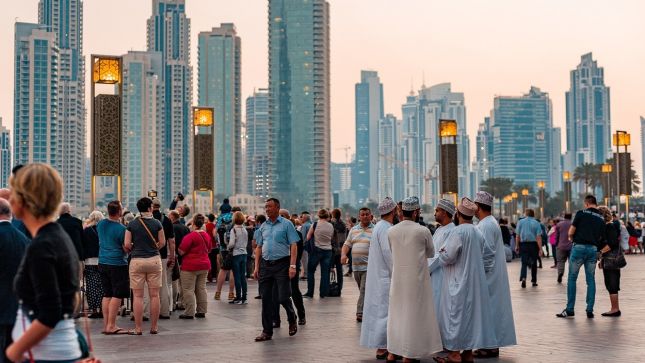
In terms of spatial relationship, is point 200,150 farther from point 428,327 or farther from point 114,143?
point 428,327

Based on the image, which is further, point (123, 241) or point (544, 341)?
point (123, 241)

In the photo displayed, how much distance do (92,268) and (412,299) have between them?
296 inches

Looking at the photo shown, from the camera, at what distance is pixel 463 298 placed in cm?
1020

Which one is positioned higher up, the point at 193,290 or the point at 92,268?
the point at 92,268

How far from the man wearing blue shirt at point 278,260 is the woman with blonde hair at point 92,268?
378cm

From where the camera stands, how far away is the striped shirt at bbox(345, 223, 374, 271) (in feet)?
49.0

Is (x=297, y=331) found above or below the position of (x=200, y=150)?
below

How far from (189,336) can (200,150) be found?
18.2m

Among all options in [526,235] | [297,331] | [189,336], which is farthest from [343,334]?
[526,235]

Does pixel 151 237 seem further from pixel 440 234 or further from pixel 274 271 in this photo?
pixel 440 234

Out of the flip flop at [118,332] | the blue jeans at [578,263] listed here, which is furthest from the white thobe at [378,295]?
the blue jeans at [578,263]

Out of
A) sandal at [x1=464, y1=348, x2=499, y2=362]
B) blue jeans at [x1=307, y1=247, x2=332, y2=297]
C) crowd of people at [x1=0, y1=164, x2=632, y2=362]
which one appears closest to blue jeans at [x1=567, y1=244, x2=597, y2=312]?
crowd of people at [x1=0, y1=164, x2=632, y2=362]

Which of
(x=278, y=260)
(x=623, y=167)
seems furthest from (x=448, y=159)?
(x=278, y=260)

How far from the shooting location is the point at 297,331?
13375mm
